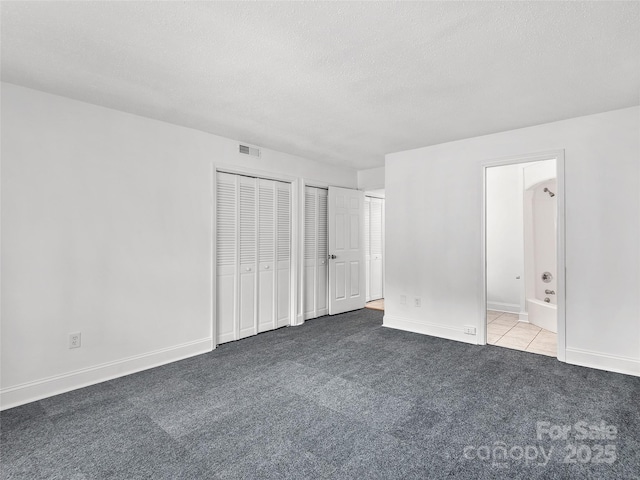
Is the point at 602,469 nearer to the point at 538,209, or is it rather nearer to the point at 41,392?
the point at 41,392

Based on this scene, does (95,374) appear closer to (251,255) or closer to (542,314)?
(251,255)

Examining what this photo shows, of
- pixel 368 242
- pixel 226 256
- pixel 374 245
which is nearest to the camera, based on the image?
pixel 226 256

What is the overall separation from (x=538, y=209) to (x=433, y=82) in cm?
393

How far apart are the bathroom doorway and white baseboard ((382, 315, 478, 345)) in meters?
0.33

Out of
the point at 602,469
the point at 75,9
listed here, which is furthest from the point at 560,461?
the point at 75,9

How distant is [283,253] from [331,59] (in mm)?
2857

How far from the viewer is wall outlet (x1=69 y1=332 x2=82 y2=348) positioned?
2.79m

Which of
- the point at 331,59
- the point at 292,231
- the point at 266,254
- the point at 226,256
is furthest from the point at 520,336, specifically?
the point at 331,59

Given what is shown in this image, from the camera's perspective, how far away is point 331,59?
→ 7.29 ft

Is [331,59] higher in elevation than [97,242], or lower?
higher

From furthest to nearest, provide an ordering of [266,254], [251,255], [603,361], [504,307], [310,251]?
[504,307], [310,251], [266,254], [251,255], [603,361]

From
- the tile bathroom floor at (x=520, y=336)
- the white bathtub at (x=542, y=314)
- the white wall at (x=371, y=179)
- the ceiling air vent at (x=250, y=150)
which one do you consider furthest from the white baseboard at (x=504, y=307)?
the ceiling air vent at (x=250, y=150)

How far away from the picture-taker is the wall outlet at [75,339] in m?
2.79

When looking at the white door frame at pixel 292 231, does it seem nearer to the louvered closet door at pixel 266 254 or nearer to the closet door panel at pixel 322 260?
the louvered closet door at pixel 266 254
